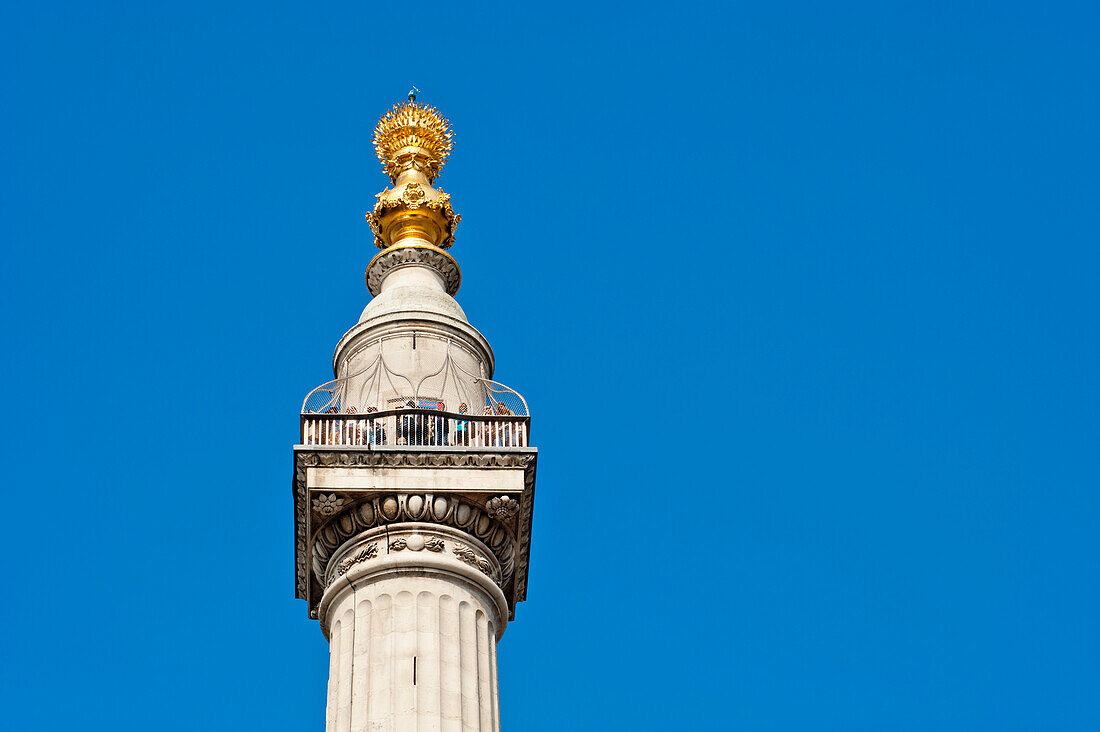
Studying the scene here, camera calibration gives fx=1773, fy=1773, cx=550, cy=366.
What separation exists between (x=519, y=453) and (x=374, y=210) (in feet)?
35.6

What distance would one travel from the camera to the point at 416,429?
104ft

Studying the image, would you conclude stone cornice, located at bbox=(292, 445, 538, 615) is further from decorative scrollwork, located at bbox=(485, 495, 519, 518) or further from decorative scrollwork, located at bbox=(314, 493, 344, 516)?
decorative scrollwork, located at bbox=(314, 493, 344, 516)

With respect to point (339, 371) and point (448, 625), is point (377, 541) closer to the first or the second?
point (448, 625)

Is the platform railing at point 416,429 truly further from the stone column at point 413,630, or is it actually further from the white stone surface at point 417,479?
the stone column at point 413,630

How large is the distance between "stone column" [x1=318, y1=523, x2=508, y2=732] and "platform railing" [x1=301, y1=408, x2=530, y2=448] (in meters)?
1.71

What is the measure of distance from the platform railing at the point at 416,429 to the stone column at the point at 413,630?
171 cm

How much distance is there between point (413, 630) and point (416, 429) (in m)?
4.17

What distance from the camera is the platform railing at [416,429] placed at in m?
31.6

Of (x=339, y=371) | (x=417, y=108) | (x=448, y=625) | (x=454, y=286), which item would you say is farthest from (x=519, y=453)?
(x=417, y=108)

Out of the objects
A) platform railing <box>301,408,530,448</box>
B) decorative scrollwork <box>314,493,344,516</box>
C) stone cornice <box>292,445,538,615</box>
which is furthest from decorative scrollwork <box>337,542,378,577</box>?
platform railing <box>301,408,530,448</box>

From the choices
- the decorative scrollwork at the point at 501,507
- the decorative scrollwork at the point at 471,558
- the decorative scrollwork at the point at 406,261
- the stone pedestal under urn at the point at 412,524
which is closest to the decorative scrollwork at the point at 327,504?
the stone pedestal under urn at the point at 412,524

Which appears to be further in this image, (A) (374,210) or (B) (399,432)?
(A) (374,210)

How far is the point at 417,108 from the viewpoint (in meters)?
43.4

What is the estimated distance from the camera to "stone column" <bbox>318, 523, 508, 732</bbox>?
1107 inches
